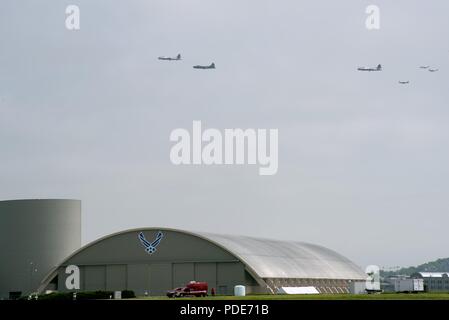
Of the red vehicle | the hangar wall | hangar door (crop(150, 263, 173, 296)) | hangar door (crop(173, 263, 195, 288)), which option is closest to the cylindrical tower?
the hangar wall

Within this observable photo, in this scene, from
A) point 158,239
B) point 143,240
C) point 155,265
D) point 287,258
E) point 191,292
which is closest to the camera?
point 191,292

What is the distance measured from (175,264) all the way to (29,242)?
41.5 metres

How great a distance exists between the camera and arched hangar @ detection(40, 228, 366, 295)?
427 ft

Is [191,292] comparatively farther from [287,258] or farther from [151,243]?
[287,258]

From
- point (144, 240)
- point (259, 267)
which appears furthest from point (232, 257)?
point (144, 240)

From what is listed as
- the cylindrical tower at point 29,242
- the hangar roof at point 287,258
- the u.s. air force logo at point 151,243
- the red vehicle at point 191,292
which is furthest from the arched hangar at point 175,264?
the red vehicle at point 191,292

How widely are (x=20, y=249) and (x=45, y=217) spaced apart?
294 inches

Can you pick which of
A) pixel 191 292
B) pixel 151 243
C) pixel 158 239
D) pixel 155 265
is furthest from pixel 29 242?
pixel 191 292

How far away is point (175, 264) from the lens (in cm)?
13262

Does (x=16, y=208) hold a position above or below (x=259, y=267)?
above
